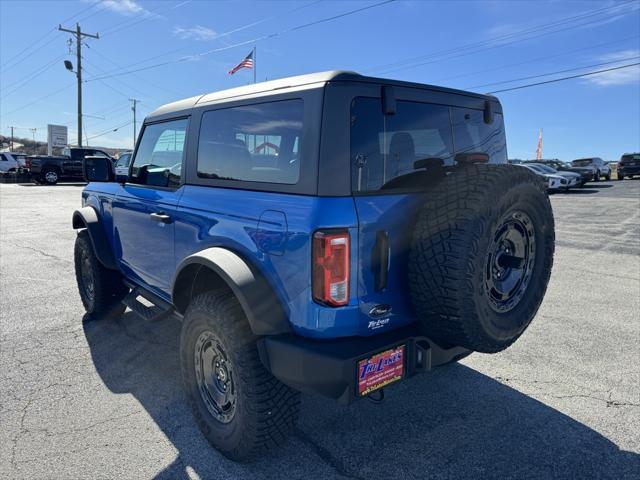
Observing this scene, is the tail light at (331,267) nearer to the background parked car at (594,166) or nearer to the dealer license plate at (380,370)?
the dealer license plate at (380,370)

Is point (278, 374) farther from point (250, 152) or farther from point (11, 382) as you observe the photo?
point (11, 382)

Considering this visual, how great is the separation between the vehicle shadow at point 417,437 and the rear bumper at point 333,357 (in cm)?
58

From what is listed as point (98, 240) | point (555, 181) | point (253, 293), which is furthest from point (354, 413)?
point (555, 181)

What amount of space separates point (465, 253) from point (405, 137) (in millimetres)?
744

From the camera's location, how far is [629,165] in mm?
31891

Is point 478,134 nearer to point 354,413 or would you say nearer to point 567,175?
point 354,413

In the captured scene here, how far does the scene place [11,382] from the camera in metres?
3.28

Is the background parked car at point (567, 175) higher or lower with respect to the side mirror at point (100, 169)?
higher

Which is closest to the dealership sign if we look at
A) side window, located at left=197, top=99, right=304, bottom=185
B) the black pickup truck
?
the black pickup truck

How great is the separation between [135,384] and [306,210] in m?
2.10

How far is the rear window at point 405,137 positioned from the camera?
218 cm

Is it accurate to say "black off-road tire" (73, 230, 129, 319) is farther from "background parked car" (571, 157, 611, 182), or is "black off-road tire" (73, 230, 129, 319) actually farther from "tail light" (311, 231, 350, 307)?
"background parked car" (571, 157, 611, 182)

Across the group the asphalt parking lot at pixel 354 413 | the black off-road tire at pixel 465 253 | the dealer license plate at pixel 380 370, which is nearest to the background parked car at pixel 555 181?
the asphalt parking lot at pixel 354 413

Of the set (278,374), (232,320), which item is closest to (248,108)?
(232,320)
